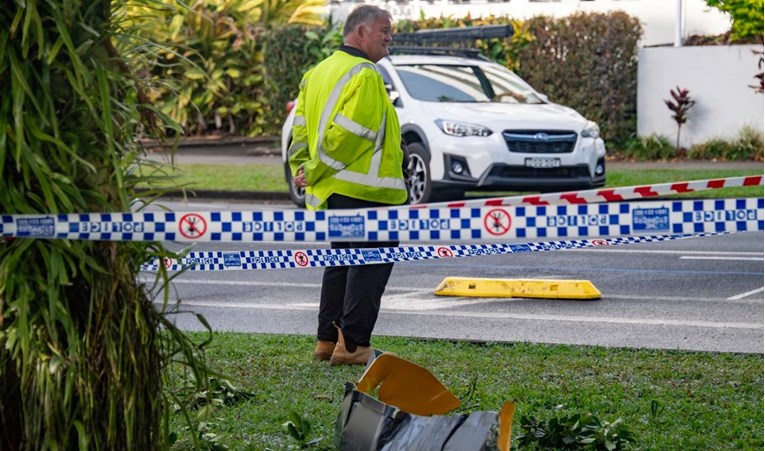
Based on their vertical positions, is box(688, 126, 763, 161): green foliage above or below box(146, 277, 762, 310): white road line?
below

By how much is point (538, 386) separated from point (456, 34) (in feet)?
44.9

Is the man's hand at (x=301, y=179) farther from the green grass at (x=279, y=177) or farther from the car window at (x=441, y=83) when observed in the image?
the green grass at (x=279, y=177)

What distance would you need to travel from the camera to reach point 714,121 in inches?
856

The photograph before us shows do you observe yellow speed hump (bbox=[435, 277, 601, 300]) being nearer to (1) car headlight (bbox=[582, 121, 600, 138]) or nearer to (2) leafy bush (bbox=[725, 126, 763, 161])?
(1) car headlight (bbox=[582, 121, 600, 138])

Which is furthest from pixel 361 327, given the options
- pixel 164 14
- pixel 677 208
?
pixel 164 14

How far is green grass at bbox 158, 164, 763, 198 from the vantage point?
17.5m

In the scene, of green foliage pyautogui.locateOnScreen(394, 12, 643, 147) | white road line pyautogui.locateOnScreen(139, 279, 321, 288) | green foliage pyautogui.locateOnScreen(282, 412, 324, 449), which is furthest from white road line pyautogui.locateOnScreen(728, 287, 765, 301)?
green foliage pyautogui.locateOnScreen(394, 12, 643, 147)

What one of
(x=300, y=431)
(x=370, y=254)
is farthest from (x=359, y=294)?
(x=300, y=431)

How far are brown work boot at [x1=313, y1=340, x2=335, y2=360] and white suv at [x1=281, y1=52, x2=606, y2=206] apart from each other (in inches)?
329

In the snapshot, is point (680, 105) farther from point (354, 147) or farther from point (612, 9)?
point (354, 147)

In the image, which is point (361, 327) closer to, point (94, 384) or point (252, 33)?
point (94, 384)

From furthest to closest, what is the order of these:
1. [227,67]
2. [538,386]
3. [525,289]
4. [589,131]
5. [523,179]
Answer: [227,67] < [589,131] < [523,179] < [525,289] < [538,386]

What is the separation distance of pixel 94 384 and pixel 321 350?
3.37 metres

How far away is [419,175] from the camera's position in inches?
624
